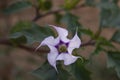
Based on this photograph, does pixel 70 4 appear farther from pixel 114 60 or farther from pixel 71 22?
pixel 114 60

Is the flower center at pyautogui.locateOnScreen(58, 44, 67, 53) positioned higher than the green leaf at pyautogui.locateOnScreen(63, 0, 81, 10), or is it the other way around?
the flower center at pyautogui.locateOnScreen(58, 44, 67, 53)

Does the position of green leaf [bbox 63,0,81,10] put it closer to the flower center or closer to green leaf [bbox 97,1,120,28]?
green leaf [bbox 97,1,120,28]

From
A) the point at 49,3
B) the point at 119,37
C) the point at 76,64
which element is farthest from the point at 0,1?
the point at 76,64

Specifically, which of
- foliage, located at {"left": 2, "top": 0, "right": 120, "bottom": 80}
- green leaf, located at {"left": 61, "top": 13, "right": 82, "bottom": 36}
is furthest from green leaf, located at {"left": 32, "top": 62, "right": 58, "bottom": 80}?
green leaf, located at {"left": 61, "top": 13, "right": 82, "bottom": 36}

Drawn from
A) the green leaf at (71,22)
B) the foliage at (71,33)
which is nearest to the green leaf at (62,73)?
the foliage at (71,33)

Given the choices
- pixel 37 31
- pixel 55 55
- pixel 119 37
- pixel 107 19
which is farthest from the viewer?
pixel 107 19

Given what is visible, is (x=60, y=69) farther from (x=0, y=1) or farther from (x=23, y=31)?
(x=0, y=1)
